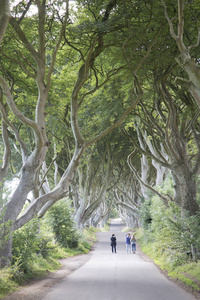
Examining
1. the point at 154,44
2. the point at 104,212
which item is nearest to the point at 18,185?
the point at 154,44

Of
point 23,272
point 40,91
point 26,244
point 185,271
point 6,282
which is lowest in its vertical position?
point 185,271

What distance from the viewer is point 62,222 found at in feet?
67.7

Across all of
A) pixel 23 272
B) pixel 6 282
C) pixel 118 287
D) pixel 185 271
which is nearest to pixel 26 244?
pixel 23 272

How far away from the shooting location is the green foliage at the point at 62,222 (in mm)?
20375

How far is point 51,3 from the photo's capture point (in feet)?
34.9

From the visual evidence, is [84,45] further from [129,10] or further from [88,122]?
[88,122]

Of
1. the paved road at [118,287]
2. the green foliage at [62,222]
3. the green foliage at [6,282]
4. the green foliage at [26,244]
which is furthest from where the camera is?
the green foliage at [62,222]

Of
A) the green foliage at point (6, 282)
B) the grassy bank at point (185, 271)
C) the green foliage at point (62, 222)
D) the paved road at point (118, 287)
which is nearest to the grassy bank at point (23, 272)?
the green foliage at point (6, 282)

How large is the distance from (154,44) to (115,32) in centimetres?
156

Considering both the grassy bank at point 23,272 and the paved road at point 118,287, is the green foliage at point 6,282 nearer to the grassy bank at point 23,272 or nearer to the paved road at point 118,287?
the grassy bank at point 23,272

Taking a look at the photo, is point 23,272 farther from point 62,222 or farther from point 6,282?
point 62,222

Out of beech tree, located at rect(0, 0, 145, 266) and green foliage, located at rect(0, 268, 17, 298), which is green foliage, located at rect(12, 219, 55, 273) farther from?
green foliage, located at rect(0, 268, 17, 298)

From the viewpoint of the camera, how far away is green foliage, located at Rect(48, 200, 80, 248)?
20375 mm

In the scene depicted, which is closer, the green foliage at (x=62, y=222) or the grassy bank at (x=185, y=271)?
the grassy bank at (x=185, y=271)
